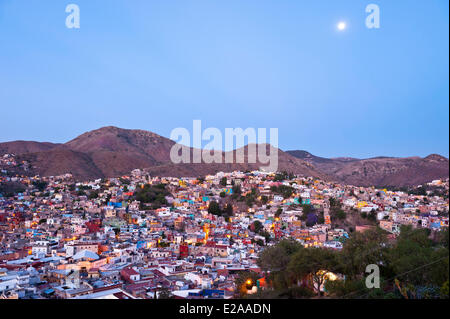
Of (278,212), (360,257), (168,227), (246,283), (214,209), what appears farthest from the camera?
(214,209)

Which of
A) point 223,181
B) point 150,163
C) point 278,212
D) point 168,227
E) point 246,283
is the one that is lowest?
point 168,227

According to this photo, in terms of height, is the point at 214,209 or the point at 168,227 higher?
the point at 214,209

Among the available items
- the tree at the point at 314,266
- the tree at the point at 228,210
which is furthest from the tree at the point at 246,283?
the tree at the point at 228,210

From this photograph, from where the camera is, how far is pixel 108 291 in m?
7.60

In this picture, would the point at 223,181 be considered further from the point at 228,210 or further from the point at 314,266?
the point at 314,266

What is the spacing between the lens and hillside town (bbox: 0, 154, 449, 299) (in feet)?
28.4

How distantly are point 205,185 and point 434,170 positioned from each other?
18.4 m

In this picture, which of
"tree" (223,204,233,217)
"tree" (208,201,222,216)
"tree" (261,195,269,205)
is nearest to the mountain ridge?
"tree" (261,195,269,205)

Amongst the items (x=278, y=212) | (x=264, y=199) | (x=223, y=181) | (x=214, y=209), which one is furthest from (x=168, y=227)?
(x=223, y=181)

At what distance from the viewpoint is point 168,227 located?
16719 millimetres

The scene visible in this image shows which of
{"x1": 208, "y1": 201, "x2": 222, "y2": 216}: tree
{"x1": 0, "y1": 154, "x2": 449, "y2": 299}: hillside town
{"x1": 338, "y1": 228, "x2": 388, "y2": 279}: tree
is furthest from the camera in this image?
{"x1": 208, "y1": 201, "x2": 222, "y2": 216}: tree

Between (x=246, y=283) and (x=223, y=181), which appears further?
(x=223, y=181)

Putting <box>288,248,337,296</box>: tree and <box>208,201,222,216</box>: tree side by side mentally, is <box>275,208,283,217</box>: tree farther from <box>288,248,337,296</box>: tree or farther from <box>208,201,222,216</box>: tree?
<box>288,248,337,296</box>: tree
